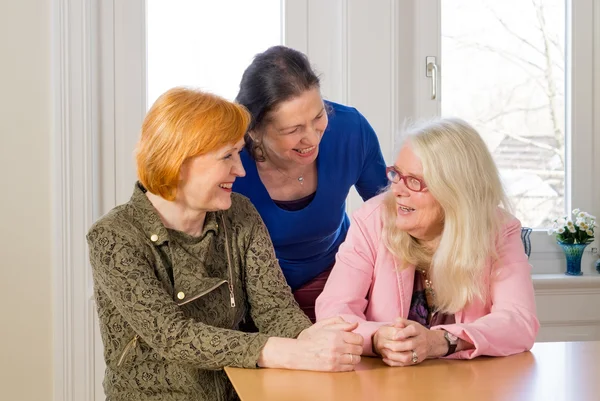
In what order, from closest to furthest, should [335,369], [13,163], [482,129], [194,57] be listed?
1. [335,369]
2. [13,163]
3. [194,57]
4. [482,129]

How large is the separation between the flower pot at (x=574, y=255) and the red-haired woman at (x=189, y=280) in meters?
2.17

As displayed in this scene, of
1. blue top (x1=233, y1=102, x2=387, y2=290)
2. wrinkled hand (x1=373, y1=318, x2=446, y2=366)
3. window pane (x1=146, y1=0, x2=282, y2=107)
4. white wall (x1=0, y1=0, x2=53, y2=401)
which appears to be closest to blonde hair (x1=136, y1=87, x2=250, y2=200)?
blue top (x1=233, y1=102, x2=387, y2=290)

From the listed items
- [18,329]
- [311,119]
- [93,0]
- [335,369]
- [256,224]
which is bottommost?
[18,329]

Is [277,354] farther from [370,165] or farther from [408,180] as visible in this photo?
[370,165]

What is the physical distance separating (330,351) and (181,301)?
40 centimetres

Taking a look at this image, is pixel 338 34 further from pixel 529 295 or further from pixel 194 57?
pixel 529 295

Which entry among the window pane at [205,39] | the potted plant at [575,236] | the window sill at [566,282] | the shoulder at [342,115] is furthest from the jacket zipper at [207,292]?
the potted plant at [575,236]

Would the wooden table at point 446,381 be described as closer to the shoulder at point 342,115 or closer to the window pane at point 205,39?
the shoulder at point 342,115

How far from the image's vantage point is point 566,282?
364 centimetres

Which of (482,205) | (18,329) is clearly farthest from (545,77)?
(18,329)

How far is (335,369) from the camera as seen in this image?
161 cm

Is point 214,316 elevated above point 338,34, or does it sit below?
below

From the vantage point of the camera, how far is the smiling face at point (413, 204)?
6.52 ft

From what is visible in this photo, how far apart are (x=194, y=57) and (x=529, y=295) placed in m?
2.00
